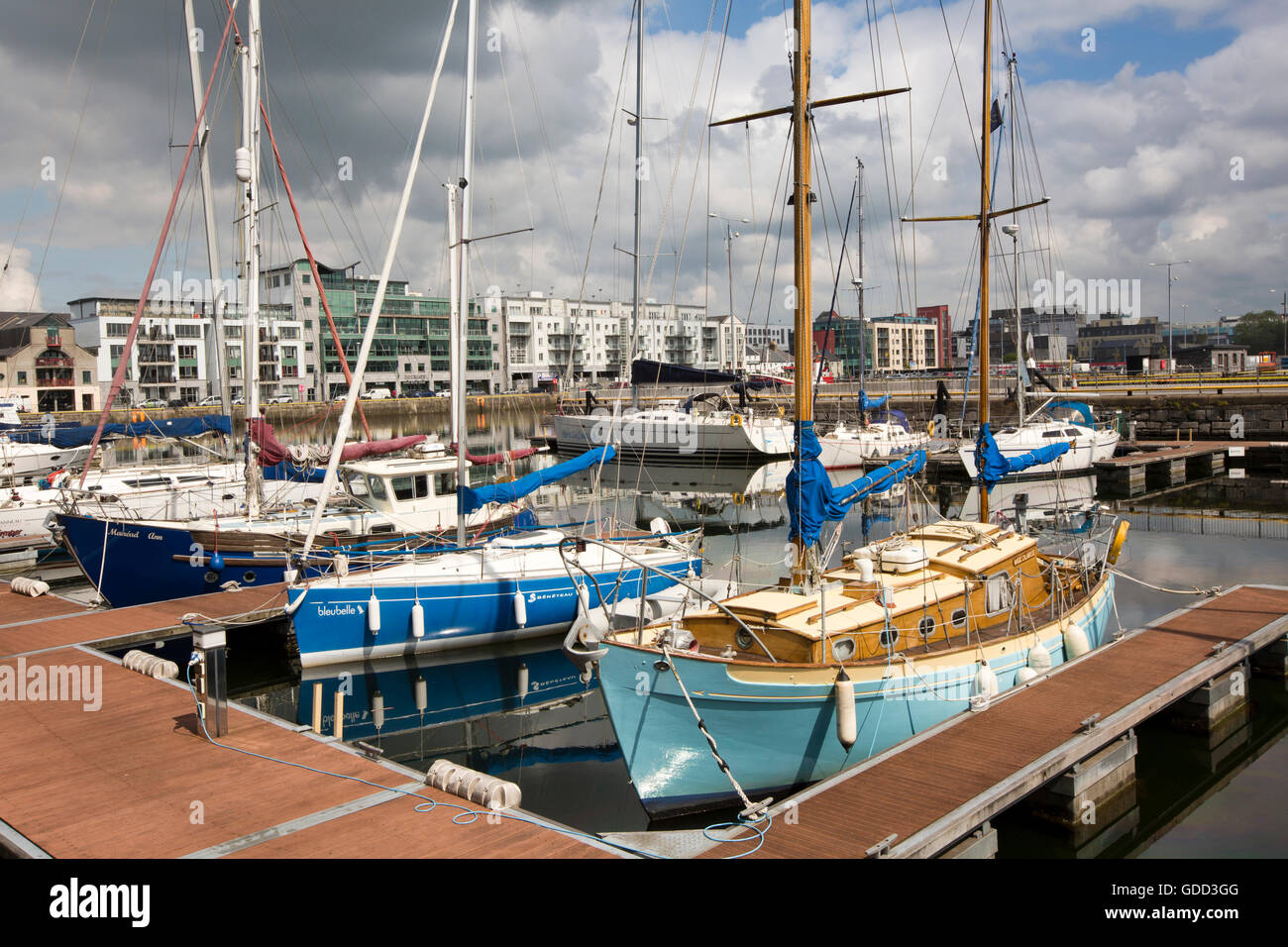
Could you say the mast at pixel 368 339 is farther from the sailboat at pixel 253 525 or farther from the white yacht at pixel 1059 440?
the white yacht at pixel 1059 440

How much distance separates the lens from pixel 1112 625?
1844 centimetres

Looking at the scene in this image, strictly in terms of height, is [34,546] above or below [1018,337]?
below

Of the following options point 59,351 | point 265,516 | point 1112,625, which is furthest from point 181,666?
point 59,351

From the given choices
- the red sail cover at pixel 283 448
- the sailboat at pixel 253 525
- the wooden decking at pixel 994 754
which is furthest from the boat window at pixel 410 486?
the wooden decking at pixel 994 754

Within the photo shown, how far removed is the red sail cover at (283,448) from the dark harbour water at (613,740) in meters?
5.07

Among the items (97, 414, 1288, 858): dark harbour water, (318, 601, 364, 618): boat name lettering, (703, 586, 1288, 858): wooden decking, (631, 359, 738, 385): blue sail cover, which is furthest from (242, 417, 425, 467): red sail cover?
(631, 359, 738, 385): blue sail cover

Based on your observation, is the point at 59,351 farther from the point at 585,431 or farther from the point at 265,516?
the point at 265,516

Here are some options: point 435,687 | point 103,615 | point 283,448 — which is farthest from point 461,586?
point 283,448

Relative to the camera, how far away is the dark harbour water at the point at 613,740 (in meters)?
10.8

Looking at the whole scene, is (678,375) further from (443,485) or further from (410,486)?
(410,486)

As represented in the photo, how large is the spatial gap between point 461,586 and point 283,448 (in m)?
9.69

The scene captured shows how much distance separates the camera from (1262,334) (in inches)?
5787
